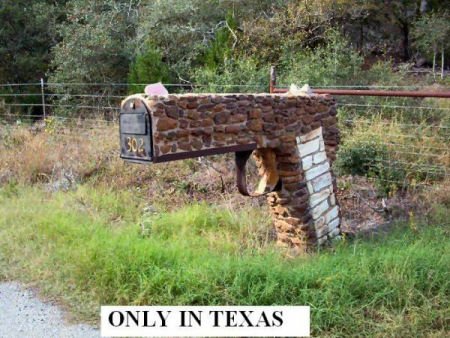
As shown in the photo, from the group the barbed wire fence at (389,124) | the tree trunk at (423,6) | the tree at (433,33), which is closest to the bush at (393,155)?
the barbed wire fence at (389,124)

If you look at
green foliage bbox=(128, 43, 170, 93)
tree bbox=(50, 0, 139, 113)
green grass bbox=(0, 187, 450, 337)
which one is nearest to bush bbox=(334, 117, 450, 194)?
green grass bbox=(0, 187, 450, 337)

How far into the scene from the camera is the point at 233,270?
11.7 feet

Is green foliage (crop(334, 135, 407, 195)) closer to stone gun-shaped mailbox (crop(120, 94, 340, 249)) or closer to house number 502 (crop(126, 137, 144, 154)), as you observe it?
stone gun-shaped mailbox (crop(120, 94, 340, 249))

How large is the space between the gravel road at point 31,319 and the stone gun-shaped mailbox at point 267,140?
1.21 meters

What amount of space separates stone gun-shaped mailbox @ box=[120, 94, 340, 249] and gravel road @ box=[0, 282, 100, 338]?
3.97 ft

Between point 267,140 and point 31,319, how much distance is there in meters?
2.28

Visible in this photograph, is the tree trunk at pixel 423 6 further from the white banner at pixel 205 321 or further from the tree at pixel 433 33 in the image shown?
the white banner at pixel 205 321

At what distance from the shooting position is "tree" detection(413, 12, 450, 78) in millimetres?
11586

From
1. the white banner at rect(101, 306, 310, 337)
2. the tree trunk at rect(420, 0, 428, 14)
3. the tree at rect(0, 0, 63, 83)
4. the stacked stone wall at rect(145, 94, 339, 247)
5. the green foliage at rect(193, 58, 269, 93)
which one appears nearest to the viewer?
the white banner at rect(101, 306, 310, 337)

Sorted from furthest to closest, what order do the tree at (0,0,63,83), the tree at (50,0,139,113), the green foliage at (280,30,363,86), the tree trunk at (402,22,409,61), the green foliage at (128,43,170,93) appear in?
1. the tree trunk at (402,22,409,61)
2. the tree at (0,0,63,83)
3. the tree at (50,0,139,113)
4. the green foliage at (128,43,170,93)
5. the green foliage at (280,30,363,86)

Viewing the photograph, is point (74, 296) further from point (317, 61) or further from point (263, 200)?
point (317, 61)

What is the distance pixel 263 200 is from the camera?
5.96 metres

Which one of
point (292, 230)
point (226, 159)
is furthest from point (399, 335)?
point (226, 159)

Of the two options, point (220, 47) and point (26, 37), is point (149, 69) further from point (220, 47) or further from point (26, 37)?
point (26, 37)
